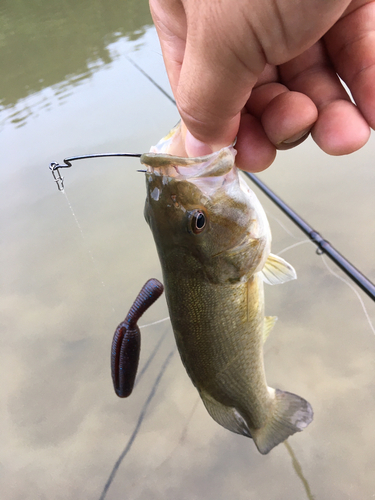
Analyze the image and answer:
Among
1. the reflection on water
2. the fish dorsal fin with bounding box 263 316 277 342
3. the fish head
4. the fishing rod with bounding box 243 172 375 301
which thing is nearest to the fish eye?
the fish head

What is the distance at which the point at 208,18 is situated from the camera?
505 millimetres

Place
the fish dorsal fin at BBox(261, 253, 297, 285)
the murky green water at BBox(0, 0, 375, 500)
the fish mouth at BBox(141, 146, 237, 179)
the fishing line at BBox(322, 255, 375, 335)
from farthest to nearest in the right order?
the fishing line at BBox(322, 255, 375, 335) → the murky green water at BBox(0, 0, 375, 500) → the fish dorsal fin at BBox(261, 253, 297, 285) → the fish mouth at BBox(141, 146, 237, 179)

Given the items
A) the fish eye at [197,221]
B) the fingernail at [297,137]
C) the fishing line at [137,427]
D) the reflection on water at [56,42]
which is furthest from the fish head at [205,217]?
the reflection on water at [56,42]

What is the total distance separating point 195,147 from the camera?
0.85 metres

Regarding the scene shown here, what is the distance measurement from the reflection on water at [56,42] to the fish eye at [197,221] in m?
4.07

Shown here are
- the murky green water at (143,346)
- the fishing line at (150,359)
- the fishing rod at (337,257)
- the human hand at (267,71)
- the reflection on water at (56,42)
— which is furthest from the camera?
the reflection on water at (56,42)

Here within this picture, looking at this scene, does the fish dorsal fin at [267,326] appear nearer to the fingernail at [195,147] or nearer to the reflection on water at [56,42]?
the fingernail at [195,147]

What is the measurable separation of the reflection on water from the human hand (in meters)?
4.01

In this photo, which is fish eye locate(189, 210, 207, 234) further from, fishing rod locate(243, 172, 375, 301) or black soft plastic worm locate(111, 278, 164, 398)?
fishing rod locate(243, 172, 375, 301)

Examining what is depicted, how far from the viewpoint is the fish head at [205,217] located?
82cm

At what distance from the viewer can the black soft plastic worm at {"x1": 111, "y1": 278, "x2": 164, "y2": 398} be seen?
1.13 metres

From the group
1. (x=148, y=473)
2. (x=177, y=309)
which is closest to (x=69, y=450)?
(x=148, y=473)

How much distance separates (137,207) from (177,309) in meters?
1.97

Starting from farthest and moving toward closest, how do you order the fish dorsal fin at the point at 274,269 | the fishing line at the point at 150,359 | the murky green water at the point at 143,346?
1. the fishing line at the point at 150,359
2. the murky green water at the point at 143,346
3. the fish dorsal fin at the point at 274,269
